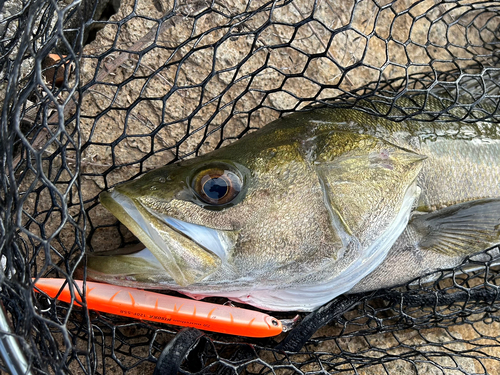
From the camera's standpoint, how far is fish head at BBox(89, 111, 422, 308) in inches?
73.0

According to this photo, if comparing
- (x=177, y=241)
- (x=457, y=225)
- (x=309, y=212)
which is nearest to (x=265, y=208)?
(x=309, y=212)

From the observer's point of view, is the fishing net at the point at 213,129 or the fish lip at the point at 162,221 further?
the fishing net at the point at 213,129

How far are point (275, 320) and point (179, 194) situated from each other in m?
0.79

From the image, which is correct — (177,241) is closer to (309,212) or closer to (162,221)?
(162,221)

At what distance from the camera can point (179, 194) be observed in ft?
6.22

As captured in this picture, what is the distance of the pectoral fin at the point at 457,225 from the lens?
221 centimetres

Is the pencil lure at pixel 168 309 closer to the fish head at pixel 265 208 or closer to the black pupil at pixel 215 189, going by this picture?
the fish head at pixel 265 208

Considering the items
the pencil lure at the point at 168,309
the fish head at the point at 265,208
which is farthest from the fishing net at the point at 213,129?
the fish head at the point at 265,208

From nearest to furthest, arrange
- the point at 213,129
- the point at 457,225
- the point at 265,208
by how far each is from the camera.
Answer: the point at 265,208, the point at 457,225, the point at 213,129

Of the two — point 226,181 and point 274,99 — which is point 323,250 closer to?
point 226,181

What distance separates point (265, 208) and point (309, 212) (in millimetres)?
199

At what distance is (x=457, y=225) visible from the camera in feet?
7.28

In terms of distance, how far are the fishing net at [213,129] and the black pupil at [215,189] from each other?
443 mm

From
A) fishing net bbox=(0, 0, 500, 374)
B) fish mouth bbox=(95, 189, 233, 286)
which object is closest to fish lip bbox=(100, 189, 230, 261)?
fish mouth bbox=(95, 189, 233, 286)
